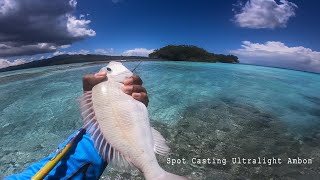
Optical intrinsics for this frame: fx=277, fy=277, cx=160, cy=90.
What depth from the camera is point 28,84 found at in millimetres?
19031

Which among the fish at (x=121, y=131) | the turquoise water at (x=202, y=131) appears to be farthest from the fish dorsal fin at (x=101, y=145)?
the turquoise water at (x=202, y=131)

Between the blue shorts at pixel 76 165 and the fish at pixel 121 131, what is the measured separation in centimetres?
113

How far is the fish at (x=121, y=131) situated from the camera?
1.73m

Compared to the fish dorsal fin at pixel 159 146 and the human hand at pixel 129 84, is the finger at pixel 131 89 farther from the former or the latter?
the fish dorsal fin at pixel 159 146

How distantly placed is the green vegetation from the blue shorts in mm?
63623

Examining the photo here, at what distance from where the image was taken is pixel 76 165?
2.88 meters

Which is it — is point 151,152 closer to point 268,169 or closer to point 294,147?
point 268,169

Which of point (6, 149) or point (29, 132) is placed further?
point (29, 132)

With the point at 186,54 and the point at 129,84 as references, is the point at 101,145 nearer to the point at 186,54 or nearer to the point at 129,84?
the point at 129,84

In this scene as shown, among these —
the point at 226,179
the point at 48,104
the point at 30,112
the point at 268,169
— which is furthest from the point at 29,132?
the point at 268,169

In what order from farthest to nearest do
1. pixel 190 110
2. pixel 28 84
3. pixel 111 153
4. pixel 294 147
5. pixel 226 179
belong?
pixel 28 84, pixel 190 110, pixel 294 147, pixel 226 179, pixel 111 153

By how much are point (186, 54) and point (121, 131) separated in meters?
69.7

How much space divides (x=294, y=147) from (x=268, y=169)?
6.24ft

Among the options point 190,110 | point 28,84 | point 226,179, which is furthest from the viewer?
point 28,84
